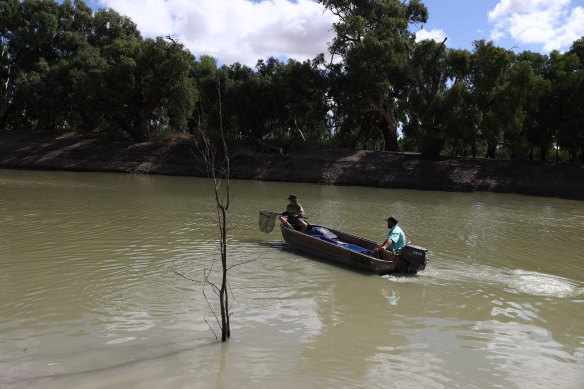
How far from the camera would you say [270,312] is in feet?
23.2

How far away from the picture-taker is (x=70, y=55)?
41.0 metres

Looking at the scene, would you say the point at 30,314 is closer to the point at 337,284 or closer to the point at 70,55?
the point at 337,284

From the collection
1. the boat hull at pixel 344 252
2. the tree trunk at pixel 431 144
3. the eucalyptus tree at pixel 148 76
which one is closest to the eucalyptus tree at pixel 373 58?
the tree trunk at pixel 431 144

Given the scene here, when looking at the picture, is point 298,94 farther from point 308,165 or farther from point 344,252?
point 344,252

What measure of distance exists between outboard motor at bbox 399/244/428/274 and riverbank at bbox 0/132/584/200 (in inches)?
886

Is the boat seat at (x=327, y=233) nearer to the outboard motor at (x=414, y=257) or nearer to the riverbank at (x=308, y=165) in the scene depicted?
the outboard motor at (x=414, y=257)

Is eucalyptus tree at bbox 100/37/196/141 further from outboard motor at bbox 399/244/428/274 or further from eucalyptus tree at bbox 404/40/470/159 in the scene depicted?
outboard motor at bbox 399/244/428/274

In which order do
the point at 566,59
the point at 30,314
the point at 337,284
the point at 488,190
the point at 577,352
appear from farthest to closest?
the point at 566,59 → the point at 488,190 → the point at 337,284 → the point at 30,314 → the point at 577,352

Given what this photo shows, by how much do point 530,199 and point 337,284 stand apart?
22.2 meters

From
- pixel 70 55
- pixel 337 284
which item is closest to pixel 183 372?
pixel 337 284

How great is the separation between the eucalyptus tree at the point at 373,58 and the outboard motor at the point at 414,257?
25.7 metres

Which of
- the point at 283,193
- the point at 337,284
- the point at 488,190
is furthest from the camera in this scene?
the point at 488,190

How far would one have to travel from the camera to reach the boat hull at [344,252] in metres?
9.41

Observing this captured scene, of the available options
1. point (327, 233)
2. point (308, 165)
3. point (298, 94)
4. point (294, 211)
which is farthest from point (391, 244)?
point (298, 94)
